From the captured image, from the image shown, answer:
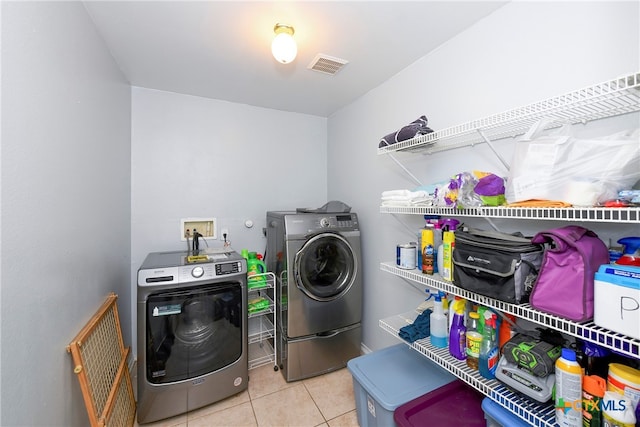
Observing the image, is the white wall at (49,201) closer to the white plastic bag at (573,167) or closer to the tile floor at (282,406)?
the tile floor at (282,406)

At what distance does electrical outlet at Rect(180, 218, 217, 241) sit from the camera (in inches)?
97.0

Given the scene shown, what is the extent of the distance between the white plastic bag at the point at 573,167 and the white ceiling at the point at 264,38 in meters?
0.95

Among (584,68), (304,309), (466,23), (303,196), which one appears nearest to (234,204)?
(303,196)

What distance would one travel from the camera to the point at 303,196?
3025 mm

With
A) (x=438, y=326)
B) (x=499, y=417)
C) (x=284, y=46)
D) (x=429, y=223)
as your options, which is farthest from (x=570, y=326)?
(x=284, y=46)

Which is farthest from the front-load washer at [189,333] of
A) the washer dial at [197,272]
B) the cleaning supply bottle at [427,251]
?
the cleaning supply bottle at [427,251]

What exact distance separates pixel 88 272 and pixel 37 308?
50 cm

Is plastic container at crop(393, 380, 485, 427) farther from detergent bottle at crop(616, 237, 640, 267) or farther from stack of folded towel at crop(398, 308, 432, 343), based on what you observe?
detergent bottle at crop(616, 237, 640, 267)

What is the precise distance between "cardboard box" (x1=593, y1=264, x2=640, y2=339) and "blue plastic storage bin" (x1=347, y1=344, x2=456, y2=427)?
3.20 ft

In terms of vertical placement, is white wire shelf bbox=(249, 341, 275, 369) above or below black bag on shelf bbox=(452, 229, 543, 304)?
below

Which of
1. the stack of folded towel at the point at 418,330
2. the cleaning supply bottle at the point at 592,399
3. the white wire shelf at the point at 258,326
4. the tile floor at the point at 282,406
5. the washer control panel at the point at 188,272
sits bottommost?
the tile floor at the point at 282,406

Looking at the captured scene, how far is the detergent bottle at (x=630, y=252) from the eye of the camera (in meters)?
0.83

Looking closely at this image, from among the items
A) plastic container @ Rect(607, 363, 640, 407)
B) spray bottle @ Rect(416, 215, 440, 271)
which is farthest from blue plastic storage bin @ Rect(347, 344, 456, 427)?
plastic container @ Rect(607, 363, 640, 407)

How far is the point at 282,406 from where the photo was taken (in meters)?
1.90
